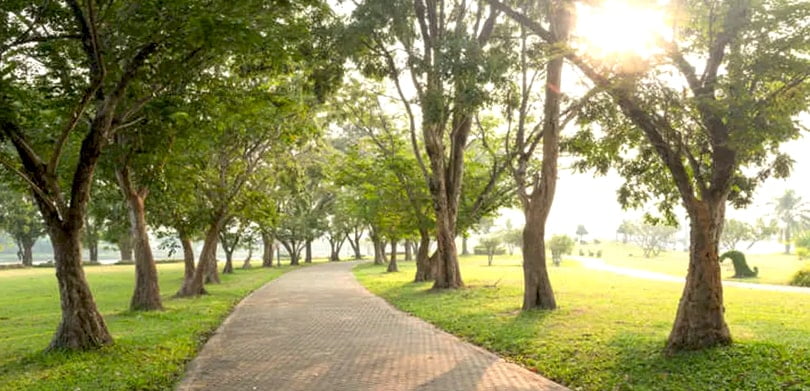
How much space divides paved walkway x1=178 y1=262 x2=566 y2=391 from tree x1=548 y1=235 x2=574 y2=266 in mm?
36115

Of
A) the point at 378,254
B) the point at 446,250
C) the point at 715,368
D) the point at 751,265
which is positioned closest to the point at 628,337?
the point at 715,368

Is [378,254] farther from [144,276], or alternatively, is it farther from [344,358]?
[344,358]

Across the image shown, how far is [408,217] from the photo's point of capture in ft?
92.9

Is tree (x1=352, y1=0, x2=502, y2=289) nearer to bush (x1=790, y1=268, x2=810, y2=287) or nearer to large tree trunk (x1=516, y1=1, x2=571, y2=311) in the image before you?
large tree trunk (x1=516, y1=1, x2=571, y2=311)

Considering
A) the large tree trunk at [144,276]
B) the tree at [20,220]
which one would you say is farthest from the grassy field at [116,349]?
the tree at [20,220]

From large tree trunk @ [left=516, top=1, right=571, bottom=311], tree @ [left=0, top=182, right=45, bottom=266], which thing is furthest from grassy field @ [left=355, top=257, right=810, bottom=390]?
tree @ [left=0, top=182, right=45, bottom=266]

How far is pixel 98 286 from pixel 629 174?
27.0 m

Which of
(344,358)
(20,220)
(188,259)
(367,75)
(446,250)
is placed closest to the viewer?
(344,358)

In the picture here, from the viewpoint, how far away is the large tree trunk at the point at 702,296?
352 inches

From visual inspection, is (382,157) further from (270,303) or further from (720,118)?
(720,118)

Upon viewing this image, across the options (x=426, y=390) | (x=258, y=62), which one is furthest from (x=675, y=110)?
(x=258, y=62)

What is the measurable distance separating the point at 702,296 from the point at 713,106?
300 cm

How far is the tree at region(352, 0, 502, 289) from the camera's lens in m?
13.5

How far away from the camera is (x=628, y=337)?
418 inches
